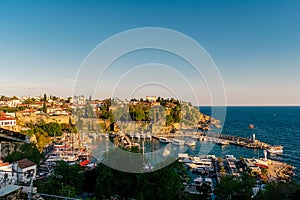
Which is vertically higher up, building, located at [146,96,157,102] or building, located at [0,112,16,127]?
building, located at [146,96,157,102]

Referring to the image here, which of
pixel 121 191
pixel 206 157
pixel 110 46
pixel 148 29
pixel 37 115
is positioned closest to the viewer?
pixel 110 46

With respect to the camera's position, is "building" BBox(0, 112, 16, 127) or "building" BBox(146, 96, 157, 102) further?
"building" BBox(0, 112, 16, 127)

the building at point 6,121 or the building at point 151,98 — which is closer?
the building at point 151,98

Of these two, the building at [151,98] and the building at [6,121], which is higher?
the building at [151,98]

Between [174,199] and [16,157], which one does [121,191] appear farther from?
[16,157]

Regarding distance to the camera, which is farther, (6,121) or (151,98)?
(6,121)

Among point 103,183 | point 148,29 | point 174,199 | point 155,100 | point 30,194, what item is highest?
point 148,29

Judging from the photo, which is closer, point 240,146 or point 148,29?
point 148,29

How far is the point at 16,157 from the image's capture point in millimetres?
9055

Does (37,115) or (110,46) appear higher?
(110,46)

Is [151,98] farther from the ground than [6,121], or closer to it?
farther from the ground

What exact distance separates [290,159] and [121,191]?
14.9 m

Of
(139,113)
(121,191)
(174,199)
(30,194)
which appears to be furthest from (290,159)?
(30,194)

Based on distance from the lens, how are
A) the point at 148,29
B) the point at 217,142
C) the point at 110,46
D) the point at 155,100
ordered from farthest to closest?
the point at 217,142
the point at 155,100
the point at 148,29
the point at 110,46
